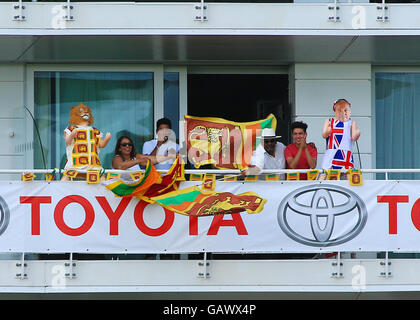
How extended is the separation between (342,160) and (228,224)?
1.66m

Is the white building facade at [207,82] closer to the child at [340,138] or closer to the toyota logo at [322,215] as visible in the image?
the toyota logo at [322,215]

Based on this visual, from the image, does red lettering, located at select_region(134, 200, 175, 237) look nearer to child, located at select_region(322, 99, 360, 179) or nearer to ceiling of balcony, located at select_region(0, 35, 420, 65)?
child, located at select_region(322, 99, 360, 179)

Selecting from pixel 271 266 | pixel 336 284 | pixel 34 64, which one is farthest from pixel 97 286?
pixel 34 64

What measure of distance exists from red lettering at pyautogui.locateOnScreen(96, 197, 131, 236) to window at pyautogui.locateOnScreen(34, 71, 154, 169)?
2621 mm

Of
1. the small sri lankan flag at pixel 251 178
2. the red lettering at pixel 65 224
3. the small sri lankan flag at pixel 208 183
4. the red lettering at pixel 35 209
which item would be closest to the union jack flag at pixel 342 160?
the small sri lankan flag at pixel 251 178

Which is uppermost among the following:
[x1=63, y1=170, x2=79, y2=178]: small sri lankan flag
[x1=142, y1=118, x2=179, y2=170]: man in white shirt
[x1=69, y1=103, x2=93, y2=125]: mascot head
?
[x1=69, y1=103, x2=93, y2=125]: mascot head

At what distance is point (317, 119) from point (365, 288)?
10.4 ft

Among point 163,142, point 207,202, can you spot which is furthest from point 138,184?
point 163,142

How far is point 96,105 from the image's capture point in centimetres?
1491

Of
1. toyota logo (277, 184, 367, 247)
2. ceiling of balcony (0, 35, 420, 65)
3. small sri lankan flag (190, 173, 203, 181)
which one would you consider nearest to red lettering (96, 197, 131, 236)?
small sri lankan flag (190, 173, 203, 181)

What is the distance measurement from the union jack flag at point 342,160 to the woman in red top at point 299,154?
0.27 meters

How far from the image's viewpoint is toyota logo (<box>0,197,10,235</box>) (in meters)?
12.2

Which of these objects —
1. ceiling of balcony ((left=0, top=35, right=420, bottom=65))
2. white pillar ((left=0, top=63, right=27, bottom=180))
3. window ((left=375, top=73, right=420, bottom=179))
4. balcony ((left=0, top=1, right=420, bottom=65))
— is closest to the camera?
balcony ((left=0, top=1, right=420, bottom=65))

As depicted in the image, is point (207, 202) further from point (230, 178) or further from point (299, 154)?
point (299, 154)
